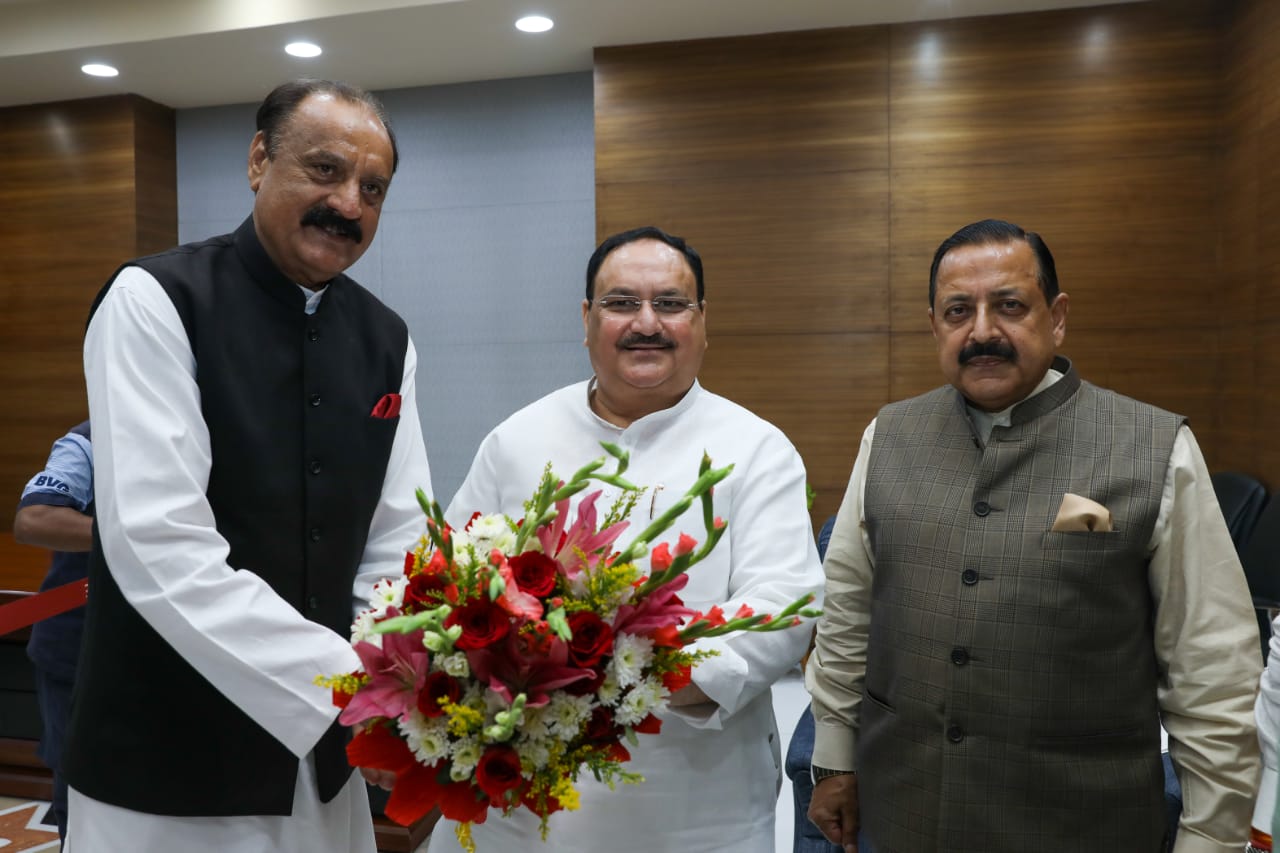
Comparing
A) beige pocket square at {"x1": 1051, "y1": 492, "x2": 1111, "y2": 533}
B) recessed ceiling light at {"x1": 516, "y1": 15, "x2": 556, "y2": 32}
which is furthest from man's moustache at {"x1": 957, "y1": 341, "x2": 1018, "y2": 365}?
recessed ceiling light at {"x1": 516, "y1": 15, "x2": 556, "y2": 32}

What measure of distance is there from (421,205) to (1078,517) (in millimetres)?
4988

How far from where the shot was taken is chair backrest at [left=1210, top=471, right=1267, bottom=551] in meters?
3.81

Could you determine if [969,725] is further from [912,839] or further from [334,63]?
[334,63]

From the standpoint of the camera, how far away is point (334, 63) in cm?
534

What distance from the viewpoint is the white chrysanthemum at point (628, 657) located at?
3.21 feet

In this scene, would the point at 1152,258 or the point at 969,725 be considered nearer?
the point at 969,725

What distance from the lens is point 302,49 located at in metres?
5.10

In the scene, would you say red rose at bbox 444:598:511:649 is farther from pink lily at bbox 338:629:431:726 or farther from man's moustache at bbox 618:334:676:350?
man's moustache at bbox 618:334:676:350

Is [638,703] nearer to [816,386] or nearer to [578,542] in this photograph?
[578,542]

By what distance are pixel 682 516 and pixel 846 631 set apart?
1.33 ft

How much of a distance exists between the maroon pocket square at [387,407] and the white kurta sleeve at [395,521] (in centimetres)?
5

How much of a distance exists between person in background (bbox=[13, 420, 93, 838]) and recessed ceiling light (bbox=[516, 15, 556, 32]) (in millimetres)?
3017

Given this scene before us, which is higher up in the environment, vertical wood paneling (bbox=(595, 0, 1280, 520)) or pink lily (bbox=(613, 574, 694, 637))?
vertical wood paneling (bbox=(595, 0, 1280, 520))

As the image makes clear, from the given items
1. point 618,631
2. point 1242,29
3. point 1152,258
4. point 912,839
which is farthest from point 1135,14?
point 618,631
